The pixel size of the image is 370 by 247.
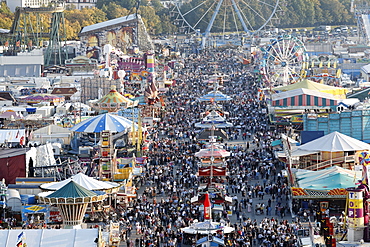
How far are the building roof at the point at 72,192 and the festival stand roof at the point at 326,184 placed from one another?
8428mm

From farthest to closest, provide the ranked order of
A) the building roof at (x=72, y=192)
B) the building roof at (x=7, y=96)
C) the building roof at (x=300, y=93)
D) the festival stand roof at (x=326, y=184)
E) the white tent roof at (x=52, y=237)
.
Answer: the building roof at (x=7, y=96) → the building roof at (x=300, y=93) → the festival stand roof at (x=326, y=184) → the building roof at (x=72, y=192) → the white tent roof at (x=52, y=237)

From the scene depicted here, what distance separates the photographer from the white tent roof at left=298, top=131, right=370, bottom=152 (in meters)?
41.9

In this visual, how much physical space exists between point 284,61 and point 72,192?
47.1 meters

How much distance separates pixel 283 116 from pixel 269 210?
21283mm

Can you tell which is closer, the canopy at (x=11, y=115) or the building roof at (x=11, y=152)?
the building roof at (x=11, y=152)

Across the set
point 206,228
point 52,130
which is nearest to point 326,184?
point 206,228

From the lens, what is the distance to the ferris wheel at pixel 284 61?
78.6m

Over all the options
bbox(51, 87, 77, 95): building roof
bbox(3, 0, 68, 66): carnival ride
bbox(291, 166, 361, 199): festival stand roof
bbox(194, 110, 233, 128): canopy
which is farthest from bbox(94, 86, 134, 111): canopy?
bbox(3, 0, 68, 66): carnival ride

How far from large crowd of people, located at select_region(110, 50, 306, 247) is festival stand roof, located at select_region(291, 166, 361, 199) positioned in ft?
3.61

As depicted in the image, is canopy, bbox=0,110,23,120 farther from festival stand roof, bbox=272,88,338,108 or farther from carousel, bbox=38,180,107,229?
carousel, bbox=38,180,107,229

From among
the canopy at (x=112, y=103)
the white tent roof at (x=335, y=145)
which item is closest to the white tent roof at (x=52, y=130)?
the canopy at (x=112, y=103)

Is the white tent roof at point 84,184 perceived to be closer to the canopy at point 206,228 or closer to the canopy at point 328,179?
the canopy at point 206,228

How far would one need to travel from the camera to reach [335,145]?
138 ft

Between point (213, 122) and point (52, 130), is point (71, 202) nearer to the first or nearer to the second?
point (52, 130)
